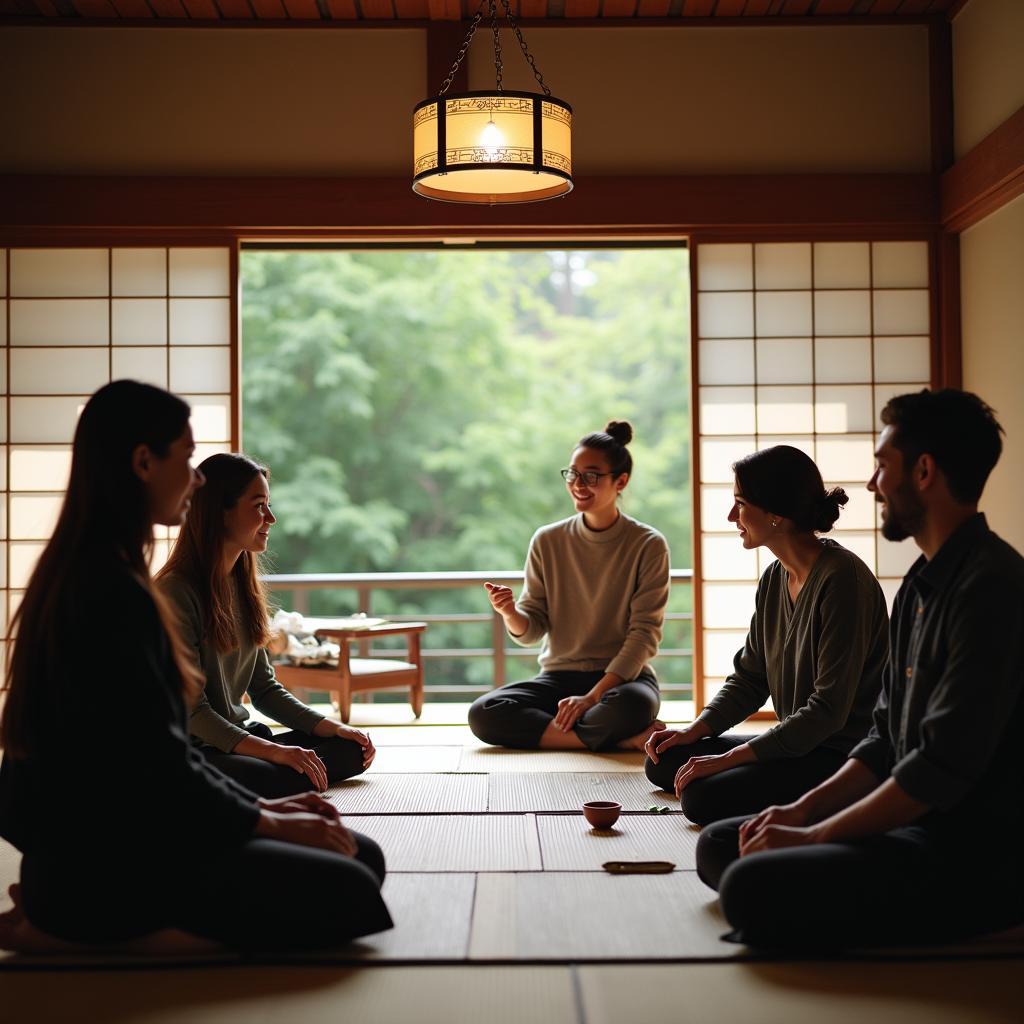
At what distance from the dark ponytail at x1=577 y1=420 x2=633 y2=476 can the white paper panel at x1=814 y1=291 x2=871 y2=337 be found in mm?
1424

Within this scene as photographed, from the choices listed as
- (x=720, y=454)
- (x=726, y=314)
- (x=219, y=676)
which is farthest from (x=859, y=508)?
(x=219, y=676)

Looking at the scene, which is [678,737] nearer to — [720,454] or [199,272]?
[720,454]

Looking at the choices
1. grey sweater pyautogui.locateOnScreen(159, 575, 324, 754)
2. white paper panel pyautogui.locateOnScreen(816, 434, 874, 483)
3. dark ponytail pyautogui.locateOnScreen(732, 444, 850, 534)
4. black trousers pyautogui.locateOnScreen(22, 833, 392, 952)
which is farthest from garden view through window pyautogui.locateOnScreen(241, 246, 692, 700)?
black trousers pyautogui.locateOnScreen(22, 833, 392, 952)

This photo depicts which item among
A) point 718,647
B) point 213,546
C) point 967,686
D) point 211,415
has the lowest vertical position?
point 718,647

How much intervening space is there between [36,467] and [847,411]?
371 cm

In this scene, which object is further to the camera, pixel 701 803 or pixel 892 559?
pixel 892 559

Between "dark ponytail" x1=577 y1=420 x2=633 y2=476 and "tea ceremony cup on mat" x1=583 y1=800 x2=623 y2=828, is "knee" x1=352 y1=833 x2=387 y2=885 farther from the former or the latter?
"dark ponytail" x1=577 y1=420 x2=633 y2=476

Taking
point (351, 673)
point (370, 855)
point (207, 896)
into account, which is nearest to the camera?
point (207, 896)

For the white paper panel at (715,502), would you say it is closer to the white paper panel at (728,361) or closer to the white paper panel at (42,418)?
the white paper panel at (728,361)

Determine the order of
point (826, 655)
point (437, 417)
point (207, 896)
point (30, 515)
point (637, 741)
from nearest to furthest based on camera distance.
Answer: point (207, 896)
point (826, 655)
point (637, 741)
point (30, 515)
point (437, 417)

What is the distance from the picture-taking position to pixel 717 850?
2.39 m

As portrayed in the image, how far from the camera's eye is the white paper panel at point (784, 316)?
5.24 metres

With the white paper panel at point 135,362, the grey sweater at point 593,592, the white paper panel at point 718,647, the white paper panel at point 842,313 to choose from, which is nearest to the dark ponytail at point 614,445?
the grey sweater at point 593,592

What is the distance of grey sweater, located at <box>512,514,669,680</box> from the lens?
4328mm
